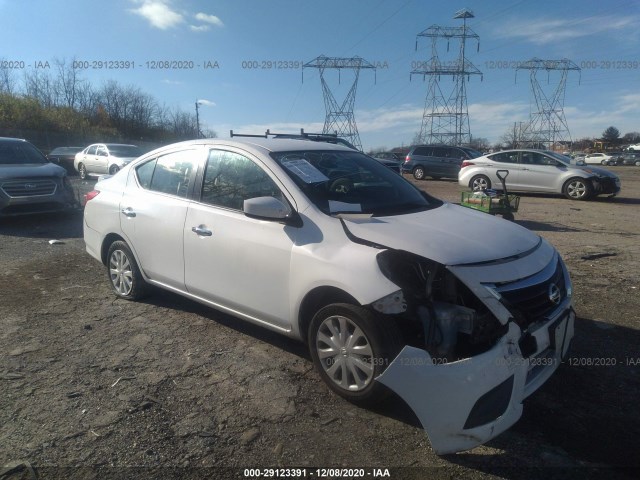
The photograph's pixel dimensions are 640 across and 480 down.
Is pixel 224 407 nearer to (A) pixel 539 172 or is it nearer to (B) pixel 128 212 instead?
(B) pixel 128 212

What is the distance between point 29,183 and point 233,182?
7.04 metres

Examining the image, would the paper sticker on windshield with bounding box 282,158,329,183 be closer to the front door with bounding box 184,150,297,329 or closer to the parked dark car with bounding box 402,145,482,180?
the front door with bounding box 184,150,297,329

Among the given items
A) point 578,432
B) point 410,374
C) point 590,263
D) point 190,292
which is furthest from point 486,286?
point 590,263

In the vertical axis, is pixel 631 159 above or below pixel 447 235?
above

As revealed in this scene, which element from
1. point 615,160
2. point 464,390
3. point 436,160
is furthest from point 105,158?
point 615,160

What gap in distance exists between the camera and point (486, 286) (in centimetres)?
263

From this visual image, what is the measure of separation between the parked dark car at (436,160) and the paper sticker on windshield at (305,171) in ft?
63.0

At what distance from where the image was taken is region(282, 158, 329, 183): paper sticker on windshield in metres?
3.57

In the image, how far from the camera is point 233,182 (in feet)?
12.6

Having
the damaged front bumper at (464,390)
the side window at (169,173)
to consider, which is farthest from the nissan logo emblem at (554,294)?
the side window at (169,173)

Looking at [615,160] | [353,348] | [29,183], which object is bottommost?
[353,348]

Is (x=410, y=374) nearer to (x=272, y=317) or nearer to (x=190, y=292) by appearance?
(x=272, y=317)

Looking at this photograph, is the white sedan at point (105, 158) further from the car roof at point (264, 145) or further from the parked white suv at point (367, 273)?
the parked white suv at point (367, 273)

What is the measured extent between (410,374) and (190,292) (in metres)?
2.29
